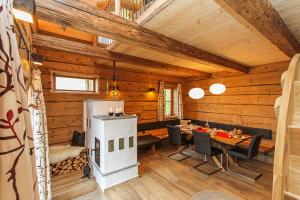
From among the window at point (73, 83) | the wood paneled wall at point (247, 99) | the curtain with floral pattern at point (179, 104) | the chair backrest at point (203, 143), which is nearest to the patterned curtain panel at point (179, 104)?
the curtain with floral pattern at point (179, 104)

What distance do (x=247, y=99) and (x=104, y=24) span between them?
14.0 ft

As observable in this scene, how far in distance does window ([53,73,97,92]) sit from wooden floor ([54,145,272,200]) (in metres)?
2.42

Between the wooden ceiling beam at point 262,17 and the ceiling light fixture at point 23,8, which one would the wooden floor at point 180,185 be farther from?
the ceiling light fixture at point 23,8

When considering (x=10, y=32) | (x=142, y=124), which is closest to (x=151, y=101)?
(x=142, y=124)

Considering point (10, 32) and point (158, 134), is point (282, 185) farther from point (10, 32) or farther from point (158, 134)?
point (158, 134)

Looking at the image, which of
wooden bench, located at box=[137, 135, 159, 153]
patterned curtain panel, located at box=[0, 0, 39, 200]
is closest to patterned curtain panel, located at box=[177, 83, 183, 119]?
wooden bench, located at box=[137, 135, 159, 153]

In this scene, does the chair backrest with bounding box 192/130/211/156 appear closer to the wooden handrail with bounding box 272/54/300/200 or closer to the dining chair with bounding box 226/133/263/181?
the dining chair with bounding box 226/133/263/181

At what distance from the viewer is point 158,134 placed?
528 cm

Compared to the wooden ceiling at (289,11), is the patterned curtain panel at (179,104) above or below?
below

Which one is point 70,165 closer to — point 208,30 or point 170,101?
point 208,30

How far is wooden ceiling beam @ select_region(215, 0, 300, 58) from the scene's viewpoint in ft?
4.70

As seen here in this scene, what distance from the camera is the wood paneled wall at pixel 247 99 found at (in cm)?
398

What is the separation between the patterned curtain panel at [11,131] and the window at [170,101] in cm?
555

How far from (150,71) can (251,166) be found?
12.5 ft
